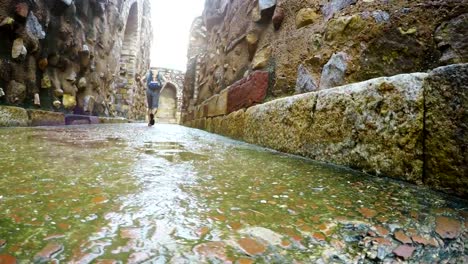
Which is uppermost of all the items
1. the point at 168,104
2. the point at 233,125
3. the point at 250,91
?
the point at 168,104

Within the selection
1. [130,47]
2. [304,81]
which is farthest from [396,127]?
[130,47]

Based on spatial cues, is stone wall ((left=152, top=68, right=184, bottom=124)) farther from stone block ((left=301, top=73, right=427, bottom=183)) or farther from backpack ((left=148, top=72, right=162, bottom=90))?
stone block ((left=301, top=73, right=427, bottom=183))

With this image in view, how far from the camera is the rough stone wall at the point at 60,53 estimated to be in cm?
272

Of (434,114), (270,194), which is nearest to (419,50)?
(434,114)

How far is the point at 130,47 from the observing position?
8.73 metres

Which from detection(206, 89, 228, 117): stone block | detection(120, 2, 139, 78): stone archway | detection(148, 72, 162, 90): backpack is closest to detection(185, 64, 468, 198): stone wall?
detection(206, 89, 228, 117): stone block

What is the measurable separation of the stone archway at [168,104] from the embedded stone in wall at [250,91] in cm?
1465

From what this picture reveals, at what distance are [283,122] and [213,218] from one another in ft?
4.81

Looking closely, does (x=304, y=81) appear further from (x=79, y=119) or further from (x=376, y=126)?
(x=79, y=119)

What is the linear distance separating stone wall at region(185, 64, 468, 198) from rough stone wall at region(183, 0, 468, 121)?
0.35 meters

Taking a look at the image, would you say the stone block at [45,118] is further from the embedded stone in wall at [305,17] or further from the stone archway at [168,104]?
the stone archway at [168,104]

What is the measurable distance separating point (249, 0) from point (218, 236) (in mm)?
3512

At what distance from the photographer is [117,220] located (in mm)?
667

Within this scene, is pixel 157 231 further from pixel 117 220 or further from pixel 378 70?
pixel 378 70
